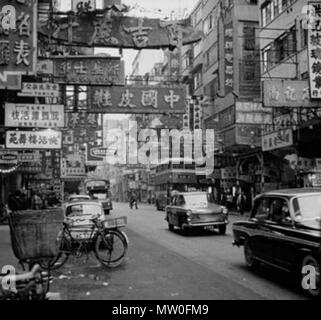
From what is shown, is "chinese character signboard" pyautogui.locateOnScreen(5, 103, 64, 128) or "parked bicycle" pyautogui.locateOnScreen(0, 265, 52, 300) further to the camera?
"chinese character signboard" pyautogui.locateOnScreen(5, 103, 64, 128)

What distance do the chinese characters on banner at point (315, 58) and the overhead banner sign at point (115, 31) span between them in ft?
17.5

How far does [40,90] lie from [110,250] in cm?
689

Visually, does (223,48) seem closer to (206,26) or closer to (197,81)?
(206,26)

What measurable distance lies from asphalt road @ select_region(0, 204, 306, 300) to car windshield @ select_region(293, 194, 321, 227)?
47.5 inches

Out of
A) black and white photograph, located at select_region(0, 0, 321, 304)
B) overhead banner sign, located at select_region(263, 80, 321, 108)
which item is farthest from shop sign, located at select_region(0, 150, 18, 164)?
overhead banner sign, located at select_region(263, 80, 321, 108)

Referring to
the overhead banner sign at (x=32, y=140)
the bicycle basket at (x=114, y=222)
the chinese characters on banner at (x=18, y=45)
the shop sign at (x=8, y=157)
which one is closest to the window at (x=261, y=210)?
the bicycle basket at (x=114, y=222)

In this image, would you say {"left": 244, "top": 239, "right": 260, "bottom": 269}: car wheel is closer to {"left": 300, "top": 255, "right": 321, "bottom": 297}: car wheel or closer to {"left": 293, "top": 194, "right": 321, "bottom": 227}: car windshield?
{"left": 293, "top": 194, "right": 321, "bottom": 227}: car windshield

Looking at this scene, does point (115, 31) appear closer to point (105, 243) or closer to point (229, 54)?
point (105, 243)

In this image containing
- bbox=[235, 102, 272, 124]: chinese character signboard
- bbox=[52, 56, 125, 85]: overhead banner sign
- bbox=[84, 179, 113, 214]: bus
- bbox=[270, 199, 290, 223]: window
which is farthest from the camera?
bbox=[84, 179, 113, 214]: bus

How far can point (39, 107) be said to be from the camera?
1554cm

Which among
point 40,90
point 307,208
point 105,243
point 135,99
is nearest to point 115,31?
point 135,99

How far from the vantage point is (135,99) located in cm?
1798

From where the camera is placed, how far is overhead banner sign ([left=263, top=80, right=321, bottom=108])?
2077 centimetres

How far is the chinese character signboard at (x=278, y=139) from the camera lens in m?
24.8
